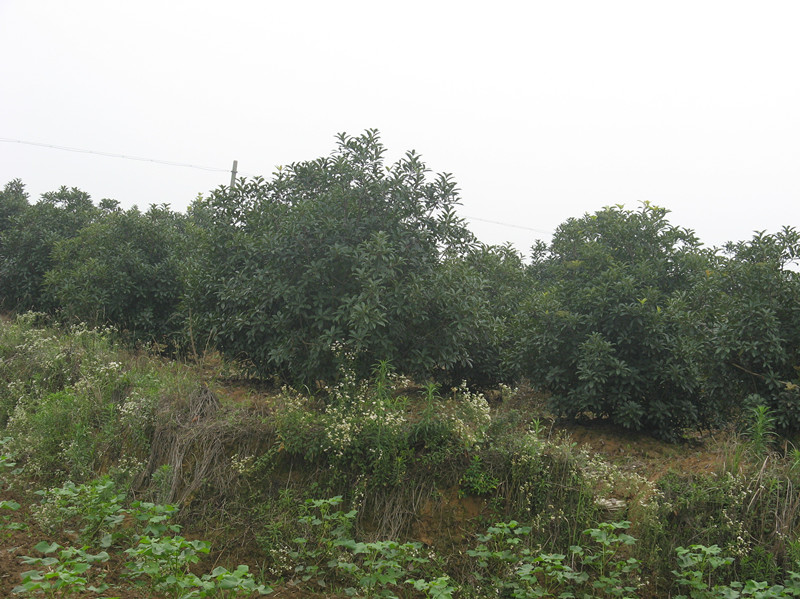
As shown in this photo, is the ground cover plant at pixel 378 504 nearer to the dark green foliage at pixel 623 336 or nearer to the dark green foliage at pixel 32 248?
the dark green foliage at pixel 623 336

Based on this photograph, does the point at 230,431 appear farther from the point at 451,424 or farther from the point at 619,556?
the point at 619,556

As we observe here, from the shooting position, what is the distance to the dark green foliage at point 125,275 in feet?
31.2

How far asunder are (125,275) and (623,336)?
7000 millimetres

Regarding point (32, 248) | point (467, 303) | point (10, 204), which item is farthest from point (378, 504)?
point (10, 204)

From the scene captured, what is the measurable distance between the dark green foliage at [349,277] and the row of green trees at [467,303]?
Result: 0.7 inches

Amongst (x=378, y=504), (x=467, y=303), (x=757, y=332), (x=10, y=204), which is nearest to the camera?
(x=378, y=504)

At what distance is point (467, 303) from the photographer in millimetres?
6473

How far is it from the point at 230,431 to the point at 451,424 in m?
1.90

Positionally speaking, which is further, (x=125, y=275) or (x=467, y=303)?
(x=125, y=275)

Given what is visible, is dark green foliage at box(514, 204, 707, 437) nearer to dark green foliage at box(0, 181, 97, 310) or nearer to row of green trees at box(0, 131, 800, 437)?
row of green trees at box(0, 131, 800, 437)

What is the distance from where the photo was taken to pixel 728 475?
4.70 metres

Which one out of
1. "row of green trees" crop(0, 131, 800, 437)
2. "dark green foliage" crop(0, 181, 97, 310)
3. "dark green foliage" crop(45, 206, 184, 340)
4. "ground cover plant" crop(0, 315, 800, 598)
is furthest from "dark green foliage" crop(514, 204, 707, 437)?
"dark green foliage" crop(0, 181, 97, 310)

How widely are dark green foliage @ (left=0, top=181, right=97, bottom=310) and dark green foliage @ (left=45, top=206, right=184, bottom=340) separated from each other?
5.68ft

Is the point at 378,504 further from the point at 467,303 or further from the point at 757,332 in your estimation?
the point at 757,332
